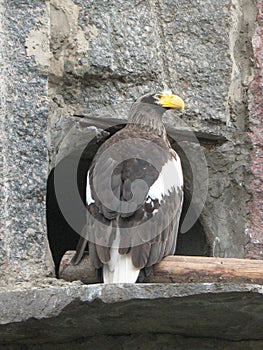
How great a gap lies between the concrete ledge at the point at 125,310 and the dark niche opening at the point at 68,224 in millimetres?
597

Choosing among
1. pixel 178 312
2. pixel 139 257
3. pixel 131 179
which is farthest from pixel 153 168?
pixel 178 312

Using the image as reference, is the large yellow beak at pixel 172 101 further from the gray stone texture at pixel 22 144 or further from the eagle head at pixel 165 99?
the gray stone texture at pixel 22 144

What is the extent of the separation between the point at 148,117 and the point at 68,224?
0.78 meters

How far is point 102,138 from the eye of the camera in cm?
478

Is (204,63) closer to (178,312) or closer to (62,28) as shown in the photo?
(62,28)

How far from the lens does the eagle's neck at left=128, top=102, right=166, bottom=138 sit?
4.65 meters

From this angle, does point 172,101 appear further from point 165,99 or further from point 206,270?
point 206,270

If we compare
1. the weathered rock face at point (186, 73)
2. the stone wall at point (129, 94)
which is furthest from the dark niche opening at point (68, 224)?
the weathered rock face at point (186, 73)

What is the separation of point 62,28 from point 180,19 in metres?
0.41

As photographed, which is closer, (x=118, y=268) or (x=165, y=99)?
(x=118, y=268)

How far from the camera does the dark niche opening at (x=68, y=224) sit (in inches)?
191

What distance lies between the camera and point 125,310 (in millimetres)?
3754

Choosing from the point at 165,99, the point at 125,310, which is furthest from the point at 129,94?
the point at 125,310

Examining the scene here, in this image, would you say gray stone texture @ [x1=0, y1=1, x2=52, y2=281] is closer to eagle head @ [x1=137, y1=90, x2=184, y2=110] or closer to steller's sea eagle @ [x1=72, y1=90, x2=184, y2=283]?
steller's sea eagle @ [x1=72, y1=90, x2=184, y2=283]
